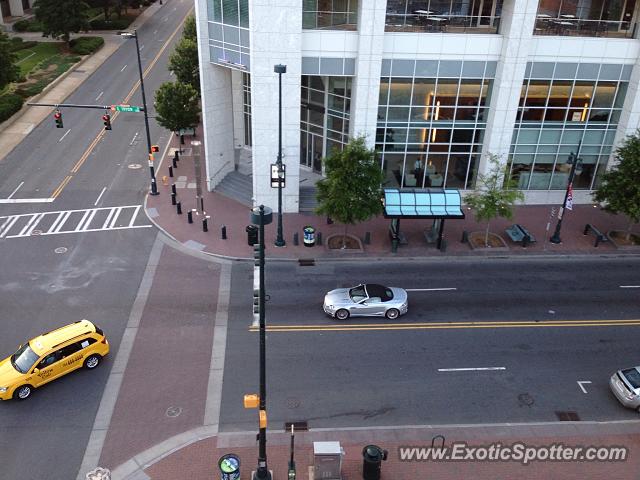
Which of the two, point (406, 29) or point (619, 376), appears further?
point (406, 29)

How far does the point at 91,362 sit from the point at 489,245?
805 inches

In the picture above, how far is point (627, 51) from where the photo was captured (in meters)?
31.8

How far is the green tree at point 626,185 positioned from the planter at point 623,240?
1.55m

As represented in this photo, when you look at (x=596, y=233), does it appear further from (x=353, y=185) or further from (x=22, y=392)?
(x=22, y=392)

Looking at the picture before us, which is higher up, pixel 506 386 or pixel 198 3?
pixel 198 3

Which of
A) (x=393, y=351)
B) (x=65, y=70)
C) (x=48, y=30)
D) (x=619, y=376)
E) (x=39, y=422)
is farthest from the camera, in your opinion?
(x=48, y=30)

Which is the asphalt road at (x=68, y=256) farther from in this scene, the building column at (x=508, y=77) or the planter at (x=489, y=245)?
the building column at (x=508, y=77)

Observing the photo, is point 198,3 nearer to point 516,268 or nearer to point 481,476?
point 516,268

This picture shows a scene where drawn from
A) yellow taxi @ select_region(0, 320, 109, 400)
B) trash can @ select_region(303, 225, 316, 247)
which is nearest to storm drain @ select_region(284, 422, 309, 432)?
yellow taxi @ select_region(0, 320, 109, 400)

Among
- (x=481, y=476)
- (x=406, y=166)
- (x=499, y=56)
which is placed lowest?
(x=481, y=476)

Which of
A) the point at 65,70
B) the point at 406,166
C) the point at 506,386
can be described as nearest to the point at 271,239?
the point at 406,166

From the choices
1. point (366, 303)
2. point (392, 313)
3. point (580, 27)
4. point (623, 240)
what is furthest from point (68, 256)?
point (580, 27)

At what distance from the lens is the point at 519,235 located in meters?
30.6

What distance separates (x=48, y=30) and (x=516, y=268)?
60.3 meters
